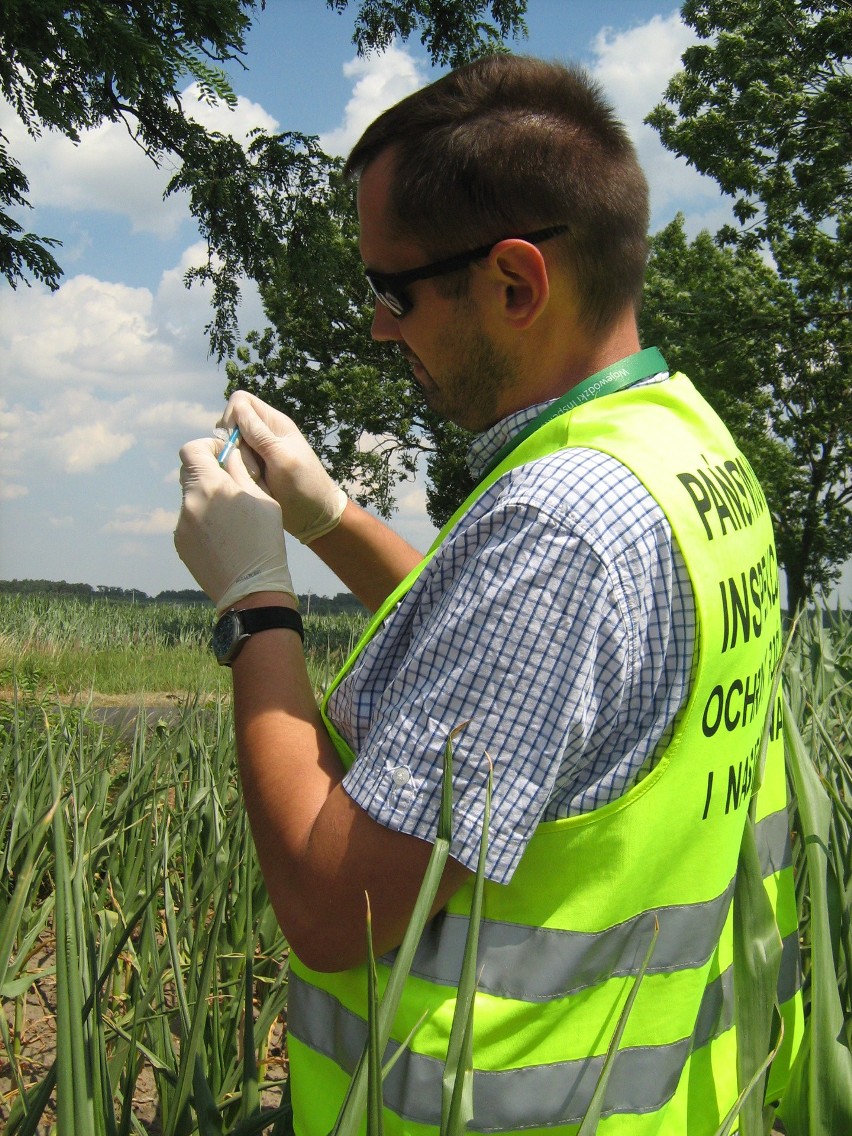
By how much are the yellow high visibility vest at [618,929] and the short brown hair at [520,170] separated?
0.19 meters

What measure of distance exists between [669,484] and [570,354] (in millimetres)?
252

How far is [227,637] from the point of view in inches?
44.6

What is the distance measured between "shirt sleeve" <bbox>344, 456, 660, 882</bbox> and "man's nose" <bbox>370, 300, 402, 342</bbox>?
1.61 feet

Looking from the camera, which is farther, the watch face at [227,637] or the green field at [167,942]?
the watch face at [227,637]

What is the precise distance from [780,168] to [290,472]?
1380 cm

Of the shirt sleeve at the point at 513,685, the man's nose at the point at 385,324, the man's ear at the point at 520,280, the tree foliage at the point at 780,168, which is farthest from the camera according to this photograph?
the tree foliage at the point at 780,168

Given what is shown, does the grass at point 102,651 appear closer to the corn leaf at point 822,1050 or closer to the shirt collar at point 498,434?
the shirt collar at point 498,434

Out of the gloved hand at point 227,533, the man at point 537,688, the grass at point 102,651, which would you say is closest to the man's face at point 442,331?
the man at point 537,688

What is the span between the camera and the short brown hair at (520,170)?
1.11m

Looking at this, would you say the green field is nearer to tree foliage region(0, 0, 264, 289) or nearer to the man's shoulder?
the man's shoulder

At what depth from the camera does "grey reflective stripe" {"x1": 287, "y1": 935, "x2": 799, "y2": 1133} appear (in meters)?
0.93

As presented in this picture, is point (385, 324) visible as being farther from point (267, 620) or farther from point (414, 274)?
point (267, 620)

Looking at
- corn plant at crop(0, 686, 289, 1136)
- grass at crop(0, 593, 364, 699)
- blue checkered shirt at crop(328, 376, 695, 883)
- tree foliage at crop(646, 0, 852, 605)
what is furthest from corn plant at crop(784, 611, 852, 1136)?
tree foliage at crop(646, 0, 852, 605)

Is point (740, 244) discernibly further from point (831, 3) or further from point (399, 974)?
point (399, 974)
